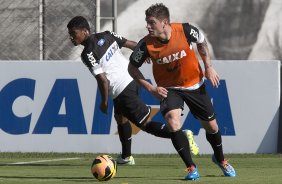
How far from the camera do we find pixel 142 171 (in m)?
14.6

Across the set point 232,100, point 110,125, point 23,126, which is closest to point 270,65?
point 232,100

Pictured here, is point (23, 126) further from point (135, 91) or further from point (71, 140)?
point (135, 91)

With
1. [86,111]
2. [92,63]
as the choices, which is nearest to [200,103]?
[92,63]

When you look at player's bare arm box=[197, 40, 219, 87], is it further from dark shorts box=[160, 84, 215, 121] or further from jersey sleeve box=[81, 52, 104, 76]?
jersey sleeve box=[81, 52, 104, 76]

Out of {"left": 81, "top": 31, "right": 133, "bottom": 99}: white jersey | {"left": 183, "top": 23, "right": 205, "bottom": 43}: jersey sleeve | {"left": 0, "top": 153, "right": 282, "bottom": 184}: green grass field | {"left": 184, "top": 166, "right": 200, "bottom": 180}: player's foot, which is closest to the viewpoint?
{"left": 184, "top": 166, "right": 200, "bottom": 180}: player's foot

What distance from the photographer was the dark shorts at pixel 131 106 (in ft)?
50.6

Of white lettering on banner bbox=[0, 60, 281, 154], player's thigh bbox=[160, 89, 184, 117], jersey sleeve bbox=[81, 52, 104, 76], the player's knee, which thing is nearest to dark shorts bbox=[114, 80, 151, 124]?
the player's knee

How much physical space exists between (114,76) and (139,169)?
1.45 m

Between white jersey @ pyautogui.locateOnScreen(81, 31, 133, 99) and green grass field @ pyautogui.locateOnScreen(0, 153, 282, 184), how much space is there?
119 centimetres

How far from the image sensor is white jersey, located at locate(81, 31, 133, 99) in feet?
49.8

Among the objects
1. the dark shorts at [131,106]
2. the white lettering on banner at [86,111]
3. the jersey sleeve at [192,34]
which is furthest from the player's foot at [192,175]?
the white lettering on banner at [86,111]

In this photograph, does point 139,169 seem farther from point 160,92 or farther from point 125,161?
point 160,92

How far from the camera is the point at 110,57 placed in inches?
611

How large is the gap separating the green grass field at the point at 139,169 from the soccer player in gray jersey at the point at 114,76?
1.95ft
